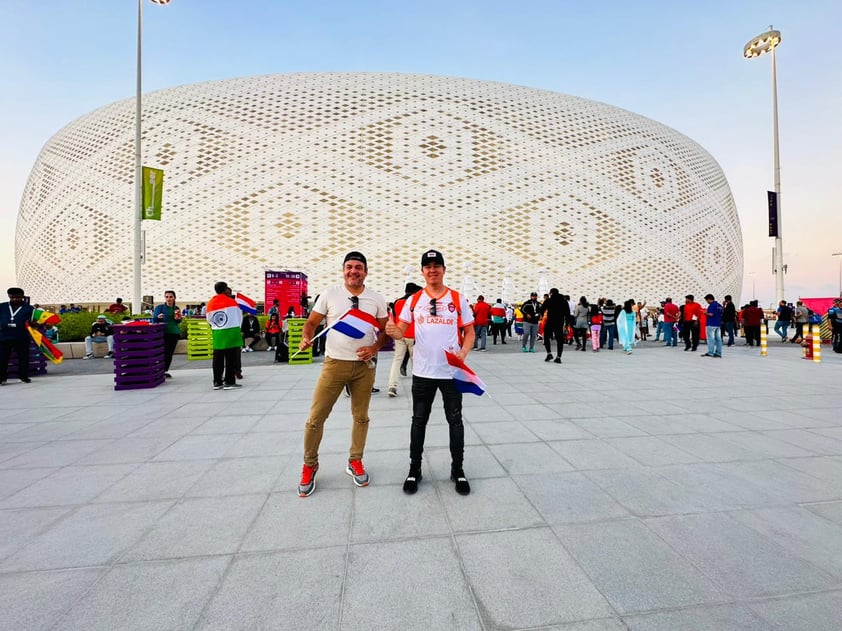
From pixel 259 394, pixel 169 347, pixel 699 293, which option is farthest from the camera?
pixel 699 293

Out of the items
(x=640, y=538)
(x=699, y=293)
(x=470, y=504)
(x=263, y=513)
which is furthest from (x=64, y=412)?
(x=699, y=293)

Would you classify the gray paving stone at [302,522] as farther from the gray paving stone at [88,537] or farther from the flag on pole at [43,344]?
the flag on pole at [43,344]

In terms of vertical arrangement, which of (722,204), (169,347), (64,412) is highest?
(722,204)

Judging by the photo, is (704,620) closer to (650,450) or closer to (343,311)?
(650,450)

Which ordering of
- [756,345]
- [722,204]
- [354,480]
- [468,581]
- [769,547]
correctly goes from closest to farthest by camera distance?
[468,581]
[769,547]
[354,480]
[756,345]
[722,204]

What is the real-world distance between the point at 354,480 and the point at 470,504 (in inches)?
34.6

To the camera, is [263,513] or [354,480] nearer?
[263,513]

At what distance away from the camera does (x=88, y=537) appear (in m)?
2.14

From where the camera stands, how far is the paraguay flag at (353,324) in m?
2.64

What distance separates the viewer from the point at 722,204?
133 feet

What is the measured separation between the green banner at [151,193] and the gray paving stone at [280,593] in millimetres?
15133

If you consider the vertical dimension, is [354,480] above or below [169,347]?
below

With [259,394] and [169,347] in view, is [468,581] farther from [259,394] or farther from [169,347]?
[169,347]

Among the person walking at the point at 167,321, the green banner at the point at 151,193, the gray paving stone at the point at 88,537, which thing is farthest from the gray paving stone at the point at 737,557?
the green banner at the point at 151,193
